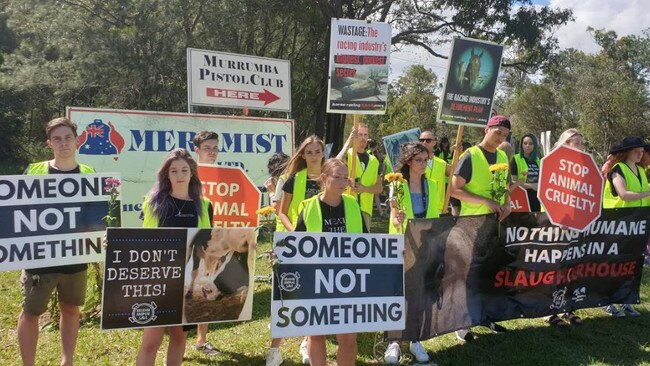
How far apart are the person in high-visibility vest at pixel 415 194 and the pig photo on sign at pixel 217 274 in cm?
133

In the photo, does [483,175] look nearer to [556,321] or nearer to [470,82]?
[470,82]

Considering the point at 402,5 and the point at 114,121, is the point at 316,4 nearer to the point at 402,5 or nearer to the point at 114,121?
the point at 402,5

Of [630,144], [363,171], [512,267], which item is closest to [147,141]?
[363,171]

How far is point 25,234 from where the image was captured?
358 centimetres

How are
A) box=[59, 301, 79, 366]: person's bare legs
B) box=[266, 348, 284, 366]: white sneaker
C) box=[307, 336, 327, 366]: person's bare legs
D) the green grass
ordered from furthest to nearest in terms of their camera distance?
the green grass < box=[266, 348, 284, 366]: white sneaker < box=[59, 301, 79, 366]: person's bare legs < box=[307, 336, 327, 366]: person's bare legs

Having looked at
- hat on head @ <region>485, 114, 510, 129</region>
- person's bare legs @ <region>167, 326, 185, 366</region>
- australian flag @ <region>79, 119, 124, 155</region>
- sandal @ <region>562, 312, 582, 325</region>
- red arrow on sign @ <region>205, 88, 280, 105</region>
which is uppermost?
red arrow on sign @ <region>205, 88, 280, 105</region>

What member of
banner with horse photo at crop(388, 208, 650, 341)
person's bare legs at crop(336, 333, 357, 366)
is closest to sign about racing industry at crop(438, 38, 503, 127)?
banner with horse photo at crop(388, 208, 650, 341)

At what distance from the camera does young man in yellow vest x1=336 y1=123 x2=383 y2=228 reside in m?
5.45

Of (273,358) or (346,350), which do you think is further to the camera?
(273,358)

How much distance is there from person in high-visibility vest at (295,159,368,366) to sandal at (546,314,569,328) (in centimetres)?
281

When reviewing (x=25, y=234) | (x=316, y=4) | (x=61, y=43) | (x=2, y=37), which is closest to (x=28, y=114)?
(x=2, y=37)

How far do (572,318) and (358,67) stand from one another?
348 centimetres

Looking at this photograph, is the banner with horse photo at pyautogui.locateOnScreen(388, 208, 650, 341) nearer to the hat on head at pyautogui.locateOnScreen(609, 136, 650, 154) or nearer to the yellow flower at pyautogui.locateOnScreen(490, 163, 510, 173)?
the yellow flower at pyautogui.locateOnScreen(490, 163, 510, 173)

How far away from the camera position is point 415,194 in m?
4.48
